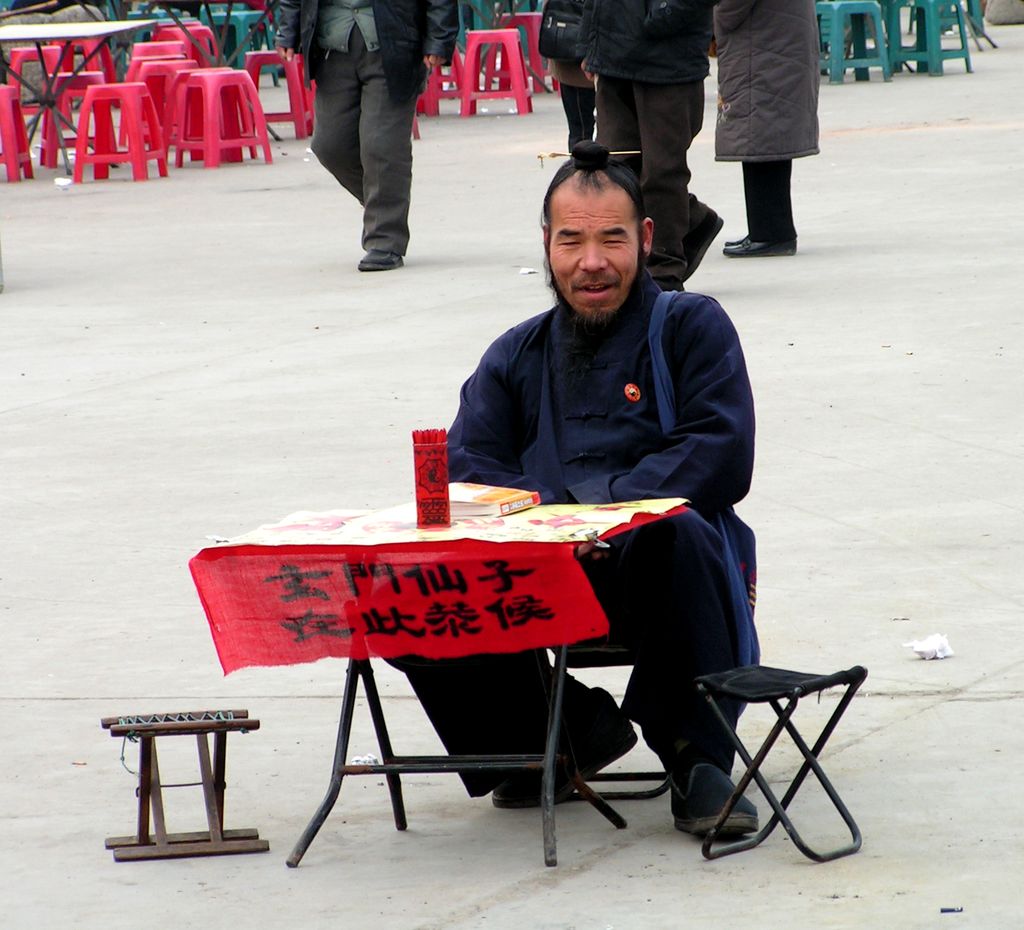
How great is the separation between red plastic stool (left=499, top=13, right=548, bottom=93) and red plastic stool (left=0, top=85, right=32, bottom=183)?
24.0ft

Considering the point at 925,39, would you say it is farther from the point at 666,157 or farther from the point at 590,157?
the point at 590,157

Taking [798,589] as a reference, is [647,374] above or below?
above

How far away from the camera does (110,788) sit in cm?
389

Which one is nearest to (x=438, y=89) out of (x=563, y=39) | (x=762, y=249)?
(x=563, y=39)

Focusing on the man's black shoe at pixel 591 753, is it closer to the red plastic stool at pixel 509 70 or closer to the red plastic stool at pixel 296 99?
the red plastic stool at pixel 296 99

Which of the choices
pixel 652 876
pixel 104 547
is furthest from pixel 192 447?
pixel 652 876

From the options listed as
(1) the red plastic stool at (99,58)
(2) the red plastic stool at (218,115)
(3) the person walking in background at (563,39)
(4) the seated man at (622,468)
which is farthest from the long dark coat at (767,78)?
(1) the red plastic stool at (99,58)

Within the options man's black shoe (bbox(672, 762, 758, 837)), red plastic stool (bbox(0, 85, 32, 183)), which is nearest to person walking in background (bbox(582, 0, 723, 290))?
man's black shoe (bbox(672, 762, 758, 837))

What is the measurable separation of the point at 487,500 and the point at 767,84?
6213 mm

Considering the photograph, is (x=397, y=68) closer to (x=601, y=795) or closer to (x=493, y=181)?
(x=493, y=181)

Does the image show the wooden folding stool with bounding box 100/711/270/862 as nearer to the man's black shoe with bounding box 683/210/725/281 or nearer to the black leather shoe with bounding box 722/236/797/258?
the man's black shoe with bounding box 683/210/725/281

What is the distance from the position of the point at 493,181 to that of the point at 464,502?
34.7 feet

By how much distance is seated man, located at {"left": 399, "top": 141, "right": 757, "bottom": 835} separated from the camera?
3.54 metres

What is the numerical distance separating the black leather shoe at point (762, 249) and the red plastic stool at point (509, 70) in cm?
924
